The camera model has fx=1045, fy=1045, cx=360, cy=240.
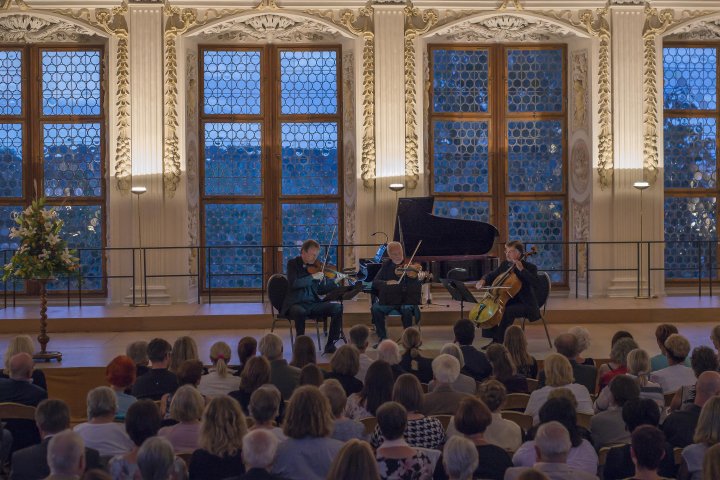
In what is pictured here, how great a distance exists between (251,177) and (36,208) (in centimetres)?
489

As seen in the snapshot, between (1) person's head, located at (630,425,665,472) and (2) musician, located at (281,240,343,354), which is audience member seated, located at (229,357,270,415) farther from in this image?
(2) musician, located at (281,240,343,354)

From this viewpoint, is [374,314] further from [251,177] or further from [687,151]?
[687,151]

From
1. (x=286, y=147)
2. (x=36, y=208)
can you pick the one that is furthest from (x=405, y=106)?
(x=36, y=208)

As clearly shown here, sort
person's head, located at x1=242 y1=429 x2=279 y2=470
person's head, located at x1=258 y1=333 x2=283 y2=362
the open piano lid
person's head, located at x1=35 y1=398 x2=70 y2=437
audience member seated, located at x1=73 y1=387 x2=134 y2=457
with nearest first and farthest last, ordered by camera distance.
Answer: person's head, located at x1=242 y1=429 x2=279 y2=470 < person's head, located at x1=35 y1=398 x2=70 y2=437 < audience member seated, located at x1=73 y1=387 x2=134 y2=457 < person's head, located at x1=258 y1=333 x2=283 y2=362 < the open piano lid

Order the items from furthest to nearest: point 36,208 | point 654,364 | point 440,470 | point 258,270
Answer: point 258,270 → point 36,208 → point 654,364 → point 440,470

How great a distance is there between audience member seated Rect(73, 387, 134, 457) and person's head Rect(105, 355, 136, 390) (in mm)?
831

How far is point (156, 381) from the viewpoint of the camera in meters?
6.07

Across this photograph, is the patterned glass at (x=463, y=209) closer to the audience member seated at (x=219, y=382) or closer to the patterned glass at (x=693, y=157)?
the patterned glass at (x=693, y=157)

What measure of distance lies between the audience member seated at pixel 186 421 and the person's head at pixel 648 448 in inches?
77.6

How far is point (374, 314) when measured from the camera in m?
9.55

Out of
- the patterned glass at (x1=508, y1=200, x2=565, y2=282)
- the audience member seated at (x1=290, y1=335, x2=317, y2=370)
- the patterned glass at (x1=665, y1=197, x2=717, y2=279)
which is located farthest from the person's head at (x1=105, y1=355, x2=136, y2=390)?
the patterned glass at (x1=665, y1=197, x2=717, y2=279)

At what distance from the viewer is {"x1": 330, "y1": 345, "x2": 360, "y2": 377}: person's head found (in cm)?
603

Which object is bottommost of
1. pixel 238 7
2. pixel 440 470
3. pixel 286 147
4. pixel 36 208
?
pixel 440 470

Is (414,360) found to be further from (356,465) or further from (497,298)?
(356,465)
